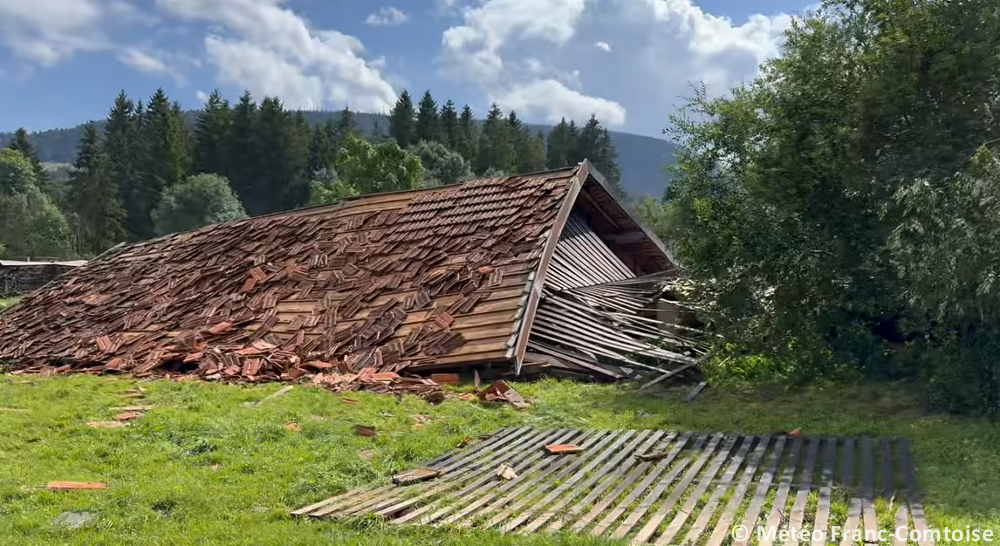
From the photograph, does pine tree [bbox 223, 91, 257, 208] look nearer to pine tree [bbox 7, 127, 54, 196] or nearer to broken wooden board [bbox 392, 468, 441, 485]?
pine tree [bbox 7, 127, 54, 196]

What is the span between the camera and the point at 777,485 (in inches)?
236

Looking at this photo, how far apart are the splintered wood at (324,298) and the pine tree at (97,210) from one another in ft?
146

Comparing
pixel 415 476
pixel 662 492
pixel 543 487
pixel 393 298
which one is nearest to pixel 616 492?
pixel 662 492

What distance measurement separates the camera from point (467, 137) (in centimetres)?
7194

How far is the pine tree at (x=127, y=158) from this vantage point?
6372 cm

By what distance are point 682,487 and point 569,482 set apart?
3.12 ft

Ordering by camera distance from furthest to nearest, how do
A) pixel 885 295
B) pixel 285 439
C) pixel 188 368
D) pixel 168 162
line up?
pixel 168 162 → pixel 188 368 → pixel 885 295 → pixel 285 439

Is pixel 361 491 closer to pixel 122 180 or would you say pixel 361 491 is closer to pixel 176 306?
pixel 176 306

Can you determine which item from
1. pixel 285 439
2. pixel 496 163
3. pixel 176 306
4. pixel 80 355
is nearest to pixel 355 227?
pixel 176 306

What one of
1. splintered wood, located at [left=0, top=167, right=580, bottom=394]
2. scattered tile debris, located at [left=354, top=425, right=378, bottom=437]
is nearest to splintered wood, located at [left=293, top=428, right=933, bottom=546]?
scattered tile debris, located at [left=354, top=425, right=378, bottom=437]

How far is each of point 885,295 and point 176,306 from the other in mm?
13869

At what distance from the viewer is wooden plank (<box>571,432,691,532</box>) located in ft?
17.4

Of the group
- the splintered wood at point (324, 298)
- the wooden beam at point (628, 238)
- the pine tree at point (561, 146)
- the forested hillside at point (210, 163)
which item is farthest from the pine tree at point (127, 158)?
the wooden beam at point (628, 238)

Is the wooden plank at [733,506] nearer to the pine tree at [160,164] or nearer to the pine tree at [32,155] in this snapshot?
the pine tree at [160,164]
